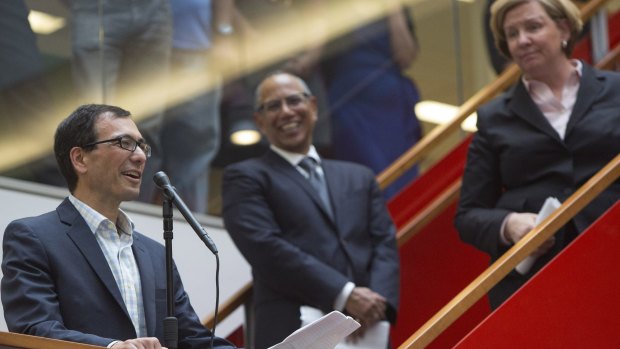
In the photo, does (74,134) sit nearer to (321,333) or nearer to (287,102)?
(321,333)

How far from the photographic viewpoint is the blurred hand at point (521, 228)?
434cm

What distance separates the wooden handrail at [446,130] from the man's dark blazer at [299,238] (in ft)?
2.31

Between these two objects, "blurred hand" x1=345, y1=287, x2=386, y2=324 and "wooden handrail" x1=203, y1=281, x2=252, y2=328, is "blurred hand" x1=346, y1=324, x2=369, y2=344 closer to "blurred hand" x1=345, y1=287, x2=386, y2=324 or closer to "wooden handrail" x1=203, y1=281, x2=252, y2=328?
"blurred hand" x1=345, y1=287, x2=386, y2=324

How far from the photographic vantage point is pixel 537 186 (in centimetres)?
457

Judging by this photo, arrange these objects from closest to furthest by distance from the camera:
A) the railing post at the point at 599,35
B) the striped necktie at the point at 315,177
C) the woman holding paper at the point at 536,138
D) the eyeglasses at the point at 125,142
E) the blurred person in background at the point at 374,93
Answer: the eyeglasses at the point at 125,142, the woman holding paper at the point at 536,138, the striped necktie at the point at 315,177, the railing post at the point at 599,35, the blurred person in background at the point at 374,93

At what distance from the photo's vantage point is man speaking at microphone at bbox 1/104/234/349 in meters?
3.32

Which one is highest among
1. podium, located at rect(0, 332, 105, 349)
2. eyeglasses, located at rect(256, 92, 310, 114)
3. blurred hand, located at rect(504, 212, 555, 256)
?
eyeglasses, located at rect(256, 92, 310, 114)

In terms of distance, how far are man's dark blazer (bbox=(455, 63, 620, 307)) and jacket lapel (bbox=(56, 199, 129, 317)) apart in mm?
1529

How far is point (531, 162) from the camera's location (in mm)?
4566

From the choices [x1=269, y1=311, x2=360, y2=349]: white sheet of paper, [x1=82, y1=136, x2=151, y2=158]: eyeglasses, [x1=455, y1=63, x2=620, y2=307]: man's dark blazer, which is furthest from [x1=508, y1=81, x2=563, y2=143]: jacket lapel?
[x1=82, y1=136, x2=151, y2=158]: eyeglasses

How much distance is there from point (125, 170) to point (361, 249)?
1395mm

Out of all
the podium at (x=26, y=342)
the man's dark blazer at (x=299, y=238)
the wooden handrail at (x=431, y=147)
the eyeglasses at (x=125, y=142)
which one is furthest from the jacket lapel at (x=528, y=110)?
the podium at (x=26, y=342)

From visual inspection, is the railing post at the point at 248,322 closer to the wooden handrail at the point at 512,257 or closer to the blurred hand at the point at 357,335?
the blurred hand at the point at 357,335

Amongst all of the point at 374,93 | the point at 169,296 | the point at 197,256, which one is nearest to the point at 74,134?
the point at 169,296
